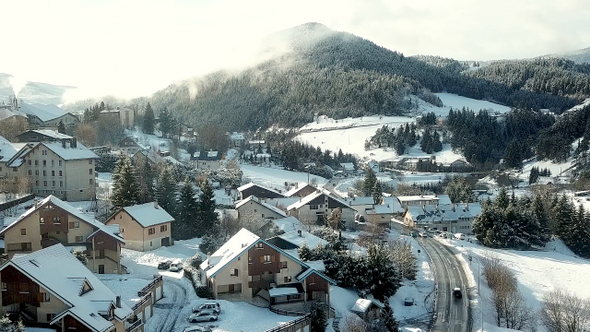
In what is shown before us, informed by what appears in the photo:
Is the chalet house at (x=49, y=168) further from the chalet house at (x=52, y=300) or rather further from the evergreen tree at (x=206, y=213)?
the chalet house at (x=52, y=300)

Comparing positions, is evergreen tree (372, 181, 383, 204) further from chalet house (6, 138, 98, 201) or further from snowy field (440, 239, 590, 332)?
chalet house (6, 138, 98, 201)

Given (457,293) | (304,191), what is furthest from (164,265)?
(304,191)

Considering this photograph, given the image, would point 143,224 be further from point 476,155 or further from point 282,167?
point 476,155

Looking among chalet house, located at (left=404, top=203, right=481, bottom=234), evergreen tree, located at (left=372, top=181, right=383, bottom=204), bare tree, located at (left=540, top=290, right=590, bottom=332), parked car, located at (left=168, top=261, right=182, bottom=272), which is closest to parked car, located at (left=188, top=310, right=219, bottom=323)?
parked car, located at (left=168, top=261, right=182, bottom=272)

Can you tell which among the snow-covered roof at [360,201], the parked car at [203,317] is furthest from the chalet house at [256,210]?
the parked car at [203,317]

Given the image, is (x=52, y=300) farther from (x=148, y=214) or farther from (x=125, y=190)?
(x=125, y=190)
